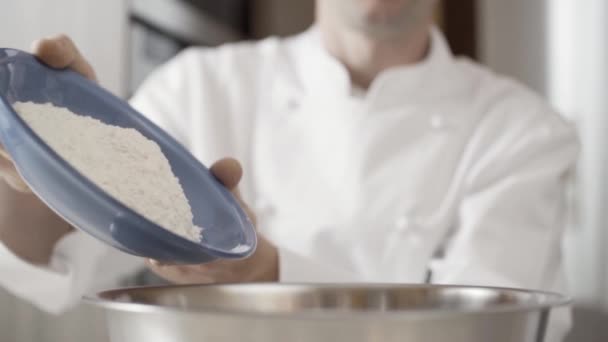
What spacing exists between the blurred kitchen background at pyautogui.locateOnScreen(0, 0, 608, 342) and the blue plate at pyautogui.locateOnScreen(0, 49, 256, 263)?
1.14 ft

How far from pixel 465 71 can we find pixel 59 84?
67 cm

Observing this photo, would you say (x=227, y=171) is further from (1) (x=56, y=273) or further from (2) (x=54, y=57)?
(1) (x=56, y=273)

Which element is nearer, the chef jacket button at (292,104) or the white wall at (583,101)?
the chef jacket button at (292,104)

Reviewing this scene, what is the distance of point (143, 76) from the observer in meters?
1.17

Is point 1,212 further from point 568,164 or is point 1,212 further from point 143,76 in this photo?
point 568,164

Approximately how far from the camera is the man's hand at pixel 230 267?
543mm

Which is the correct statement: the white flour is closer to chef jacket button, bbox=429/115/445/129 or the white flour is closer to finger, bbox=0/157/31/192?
finger, bbox=0/157/31/192

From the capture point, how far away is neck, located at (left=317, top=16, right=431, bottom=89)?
0.98 metres

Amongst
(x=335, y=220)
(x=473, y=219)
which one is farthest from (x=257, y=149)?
(x=473, y=219)

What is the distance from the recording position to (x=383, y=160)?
3.19 feet

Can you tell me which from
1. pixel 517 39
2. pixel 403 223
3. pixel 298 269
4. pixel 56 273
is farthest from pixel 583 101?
pixel 56 273

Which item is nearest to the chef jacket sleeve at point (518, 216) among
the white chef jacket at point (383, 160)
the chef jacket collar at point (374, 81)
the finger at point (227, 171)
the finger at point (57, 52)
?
the white chef jacket at point (383, 160)

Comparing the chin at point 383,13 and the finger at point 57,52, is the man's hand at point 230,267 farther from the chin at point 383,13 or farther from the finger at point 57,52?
the chin at point 383,13

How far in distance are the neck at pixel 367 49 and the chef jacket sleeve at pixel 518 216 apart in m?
0.17
